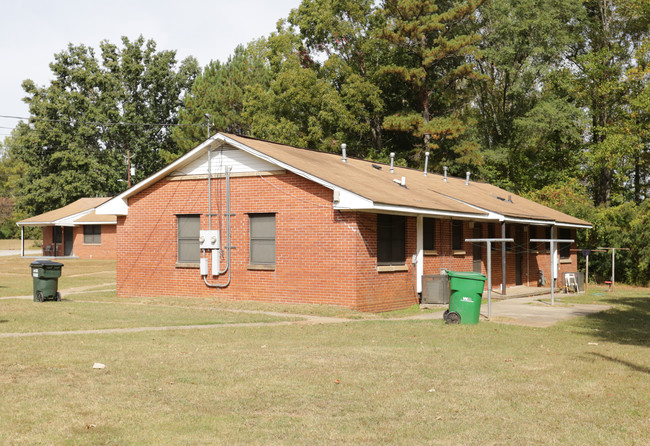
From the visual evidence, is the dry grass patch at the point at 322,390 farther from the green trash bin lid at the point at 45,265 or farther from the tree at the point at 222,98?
the tree at the point at 222,98

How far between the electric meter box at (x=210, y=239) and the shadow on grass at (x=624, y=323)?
10.1m

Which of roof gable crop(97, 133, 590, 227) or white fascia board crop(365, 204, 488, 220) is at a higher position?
roof gable crop(97, 133, 590, 227)

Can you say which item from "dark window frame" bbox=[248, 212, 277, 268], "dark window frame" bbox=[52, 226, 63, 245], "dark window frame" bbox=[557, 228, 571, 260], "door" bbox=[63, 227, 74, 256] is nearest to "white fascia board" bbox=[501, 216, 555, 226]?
"dark window frame" bbox=[557, 228, 571, 260]

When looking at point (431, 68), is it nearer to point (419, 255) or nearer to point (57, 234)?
point (419, 255)

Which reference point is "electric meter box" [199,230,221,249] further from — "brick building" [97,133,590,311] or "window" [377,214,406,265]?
"window" [377,214,406,265]

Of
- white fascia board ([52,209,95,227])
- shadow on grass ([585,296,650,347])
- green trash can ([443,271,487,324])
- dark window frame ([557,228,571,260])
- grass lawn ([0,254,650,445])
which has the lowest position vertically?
shadow on grass ([585,296,650,347])

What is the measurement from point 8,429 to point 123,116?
62.0 m

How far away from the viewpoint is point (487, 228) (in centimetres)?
2473

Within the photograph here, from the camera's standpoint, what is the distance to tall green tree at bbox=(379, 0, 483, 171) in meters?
40.3

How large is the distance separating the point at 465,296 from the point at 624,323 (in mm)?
4425

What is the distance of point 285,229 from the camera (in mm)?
18562

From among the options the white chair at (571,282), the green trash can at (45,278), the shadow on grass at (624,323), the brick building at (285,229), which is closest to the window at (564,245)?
the white chair at (571,282)

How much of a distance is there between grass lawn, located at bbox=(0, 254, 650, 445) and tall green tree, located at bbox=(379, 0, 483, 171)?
2799 cm

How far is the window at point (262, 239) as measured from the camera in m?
19.0
